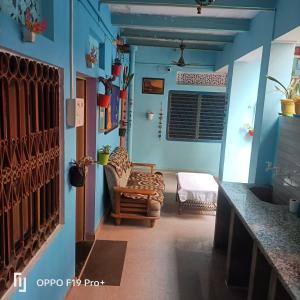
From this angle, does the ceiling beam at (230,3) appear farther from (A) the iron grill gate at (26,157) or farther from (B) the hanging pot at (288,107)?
(A) the iron grill gate at (26,157)

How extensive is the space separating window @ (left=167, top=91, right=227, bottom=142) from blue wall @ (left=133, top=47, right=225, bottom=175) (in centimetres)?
12

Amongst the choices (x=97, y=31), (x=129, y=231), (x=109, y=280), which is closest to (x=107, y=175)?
(x=129, y=231)

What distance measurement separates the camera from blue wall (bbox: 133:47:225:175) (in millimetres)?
6191

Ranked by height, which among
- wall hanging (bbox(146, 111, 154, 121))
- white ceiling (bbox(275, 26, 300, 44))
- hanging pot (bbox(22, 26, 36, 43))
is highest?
white ceiling (bbox(275, 26, 300, 44))

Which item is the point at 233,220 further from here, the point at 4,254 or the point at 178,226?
the point at 4,254

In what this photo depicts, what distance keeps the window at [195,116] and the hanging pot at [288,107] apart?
358 cm

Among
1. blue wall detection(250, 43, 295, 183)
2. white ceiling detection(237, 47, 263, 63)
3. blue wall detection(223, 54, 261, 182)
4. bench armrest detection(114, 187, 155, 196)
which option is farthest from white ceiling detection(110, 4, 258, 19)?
bench armrest detection(114, 187, 155, 196)

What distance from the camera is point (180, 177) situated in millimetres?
4656

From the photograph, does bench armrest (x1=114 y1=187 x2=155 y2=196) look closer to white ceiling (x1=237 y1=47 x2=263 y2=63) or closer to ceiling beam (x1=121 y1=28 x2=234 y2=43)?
white ceiling (x1=237 y1=47 x2=263 y2=63)

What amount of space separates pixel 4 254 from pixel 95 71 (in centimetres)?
212

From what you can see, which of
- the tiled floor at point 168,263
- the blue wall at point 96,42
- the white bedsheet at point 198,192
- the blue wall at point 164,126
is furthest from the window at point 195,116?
the tiled floor at point 168,263

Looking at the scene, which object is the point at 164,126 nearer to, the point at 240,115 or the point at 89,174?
the point at 240,115

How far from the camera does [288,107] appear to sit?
2.73 meters

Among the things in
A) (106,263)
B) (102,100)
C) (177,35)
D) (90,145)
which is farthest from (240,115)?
(106,263)
